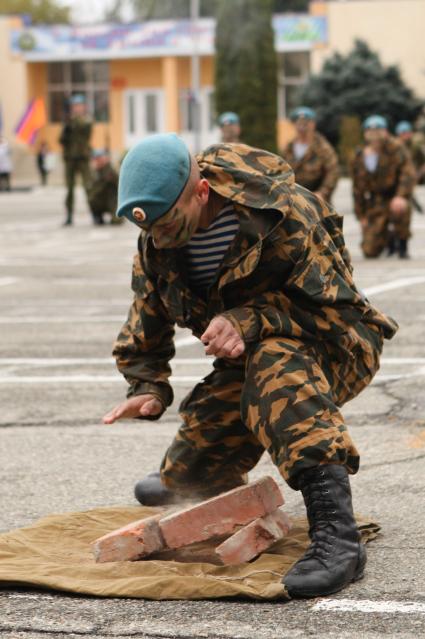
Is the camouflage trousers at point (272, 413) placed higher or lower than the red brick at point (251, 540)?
higher

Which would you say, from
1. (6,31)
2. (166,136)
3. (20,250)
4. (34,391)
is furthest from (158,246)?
(6,31)

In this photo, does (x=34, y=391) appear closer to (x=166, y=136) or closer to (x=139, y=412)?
(x=139, y=412)

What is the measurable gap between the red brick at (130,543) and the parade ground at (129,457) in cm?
30

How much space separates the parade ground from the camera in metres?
3.77

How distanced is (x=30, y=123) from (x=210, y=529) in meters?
53.0

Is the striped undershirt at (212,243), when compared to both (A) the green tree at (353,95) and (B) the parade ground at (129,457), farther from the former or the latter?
(A) the green tree at (353,95)

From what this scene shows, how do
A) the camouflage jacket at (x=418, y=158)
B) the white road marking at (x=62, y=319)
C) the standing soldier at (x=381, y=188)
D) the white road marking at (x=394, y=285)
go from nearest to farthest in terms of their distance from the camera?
the white road marking at (x=62, y=319), the white road marking at (x=394, y=285), the standing soldier at (x=381, y=188), the camouflage jacket at (x=418, y=158)

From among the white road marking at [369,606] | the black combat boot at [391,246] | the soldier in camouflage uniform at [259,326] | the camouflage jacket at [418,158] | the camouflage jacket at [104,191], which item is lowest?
the camouflage jacket at [418,158]

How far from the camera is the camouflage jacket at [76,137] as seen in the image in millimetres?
23219

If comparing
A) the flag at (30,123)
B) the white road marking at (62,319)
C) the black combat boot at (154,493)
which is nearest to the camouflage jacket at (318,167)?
the white road marking at (62,319)

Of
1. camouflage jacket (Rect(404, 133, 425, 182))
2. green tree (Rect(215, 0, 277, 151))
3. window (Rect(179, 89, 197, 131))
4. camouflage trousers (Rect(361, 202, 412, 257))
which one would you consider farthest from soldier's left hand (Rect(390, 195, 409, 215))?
window (Rect(179, 89, 197, 131))

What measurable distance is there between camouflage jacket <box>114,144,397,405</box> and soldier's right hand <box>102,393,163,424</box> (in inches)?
10.6

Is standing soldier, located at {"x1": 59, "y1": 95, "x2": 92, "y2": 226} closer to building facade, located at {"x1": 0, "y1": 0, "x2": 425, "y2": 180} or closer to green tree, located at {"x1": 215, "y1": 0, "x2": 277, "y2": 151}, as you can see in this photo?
green tree, located at {"x1": 215, "y1": 0, "x2": 277, "y2": 151}

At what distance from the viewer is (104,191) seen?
23.3 metres
